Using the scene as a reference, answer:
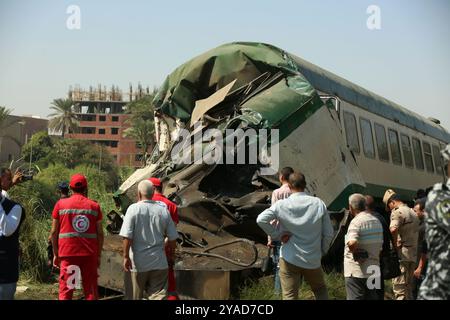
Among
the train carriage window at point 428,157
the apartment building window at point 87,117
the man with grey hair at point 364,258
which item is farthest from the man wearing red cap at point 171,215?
the apartment building window at point 87,117

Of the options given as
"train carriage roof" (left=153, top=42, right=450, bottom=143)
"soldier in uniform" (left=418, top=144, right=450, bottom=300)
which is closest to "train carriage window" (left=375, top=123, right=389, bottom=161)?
"train carriage roof" (left=153, top=42, right=450, bottom=143)

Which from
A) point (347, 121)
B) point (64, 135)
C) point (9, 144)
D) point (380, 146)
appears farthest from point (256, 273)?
point (64, 135)

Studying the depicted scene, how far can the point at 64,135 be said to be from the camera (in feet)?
299

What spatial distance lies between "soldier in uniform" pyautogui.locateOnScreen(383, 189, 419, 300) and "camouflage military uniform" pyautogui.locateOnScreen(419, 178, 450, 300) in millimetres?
4865

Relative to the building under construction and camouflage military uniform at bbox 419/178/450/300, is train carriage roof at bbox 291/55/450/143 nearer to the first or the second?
camouflage military uniform at bbox 419/178/450/300

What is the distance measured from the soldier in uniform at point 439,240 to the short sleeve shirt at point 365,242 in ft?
9.22

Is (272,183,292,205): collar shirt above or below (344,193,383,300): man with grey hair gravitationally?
above

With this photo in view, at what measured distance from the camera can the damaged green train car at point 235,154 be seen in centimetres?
884

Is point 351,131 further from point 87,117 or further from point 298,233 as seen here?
point 87,117

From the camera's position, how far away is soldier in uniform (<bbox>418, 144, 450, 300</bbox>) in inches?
186

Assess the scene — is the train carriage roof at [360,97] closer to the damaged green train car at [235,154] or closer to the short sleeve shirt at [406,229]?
the damaged green train car at [235,154]

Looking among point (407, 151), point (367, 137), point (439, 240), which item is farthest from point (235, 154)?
point (407, 151)

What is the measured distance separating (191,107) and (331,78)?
308 centimetres
